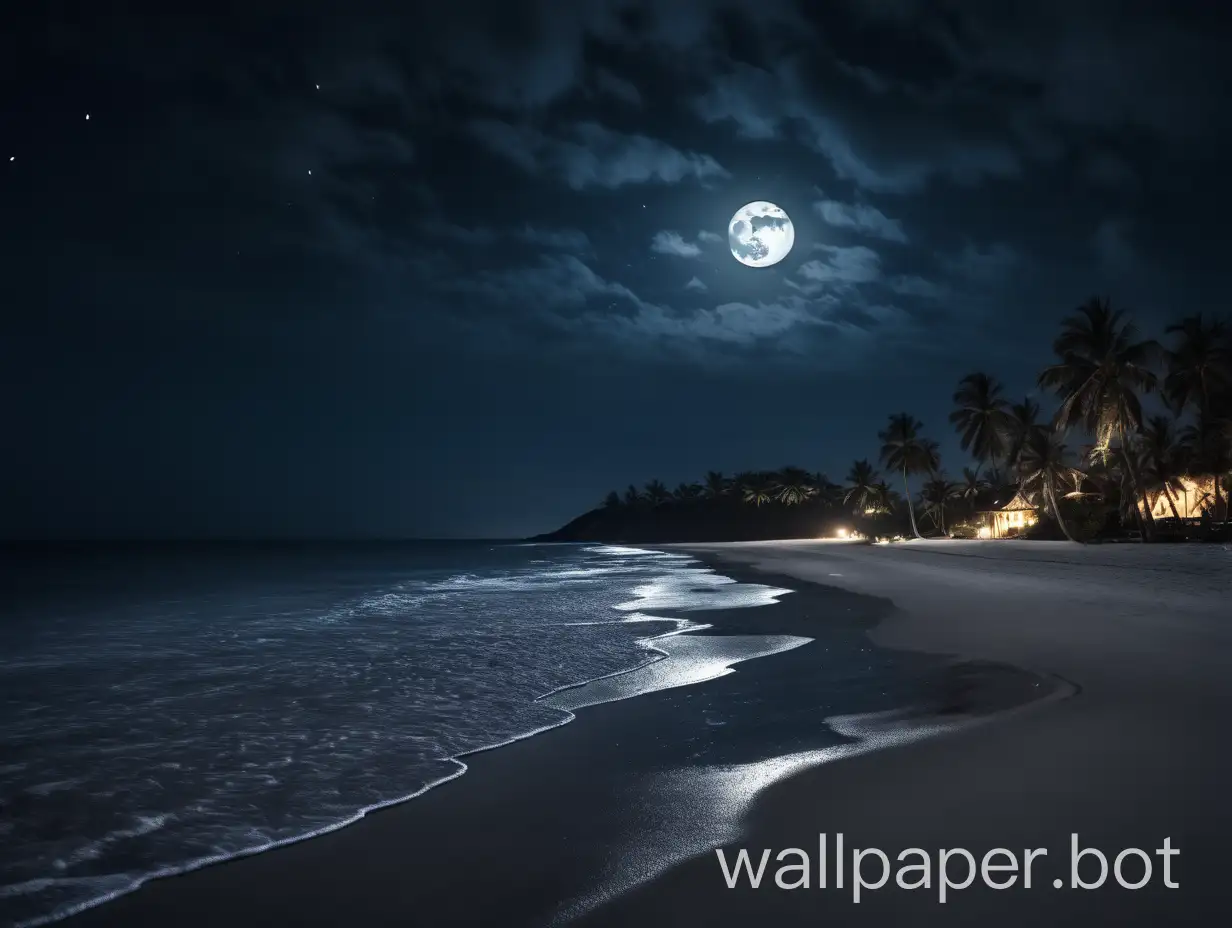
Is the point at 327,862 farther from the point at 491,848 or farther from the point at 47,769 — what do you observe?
the point at 47,769

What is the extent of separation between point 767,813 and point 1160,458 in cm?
4985

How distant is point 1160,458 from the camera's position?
42.1 metres

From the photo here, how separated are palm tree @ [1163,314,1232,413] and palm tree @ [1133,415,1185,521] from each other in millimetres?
2765

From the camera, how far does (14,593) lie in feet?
103

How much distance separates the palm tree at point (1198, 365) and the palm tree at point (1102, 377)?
2785mm

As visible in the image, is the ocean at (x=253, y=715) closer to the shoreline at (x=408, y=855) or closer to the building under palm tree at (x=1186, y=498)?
the shoreline at (x=408, y=855)

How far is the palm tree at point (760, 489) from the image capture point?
135175 mm

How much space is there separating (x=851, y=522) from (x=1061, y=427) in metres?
81.8

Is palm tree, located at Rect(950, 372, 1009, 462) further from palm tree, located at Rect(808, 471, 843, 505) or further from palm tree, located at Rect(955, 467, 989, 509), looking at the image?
palm tree, located at Rect(808, 471, 843, 505)

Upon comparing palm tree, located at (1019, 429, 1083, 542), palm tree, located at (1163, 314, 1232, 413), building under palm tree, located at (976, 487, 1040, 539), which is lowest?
building under palm tree, located at (976, 487, 1040, 539)

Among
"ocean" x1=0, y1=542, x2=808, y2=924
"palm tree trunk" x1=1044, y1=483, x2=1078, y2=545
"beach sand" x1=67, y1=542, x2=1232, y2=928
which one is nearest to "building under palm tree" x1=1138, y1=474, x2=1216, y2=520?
"palm tree trunk" x1=1044, y1=483, x2=1078, y2=545

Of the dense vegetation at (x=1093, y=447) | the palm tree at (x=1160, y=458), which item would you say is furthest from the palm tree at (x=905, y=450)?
the palm tree at (x=1160, y=458)

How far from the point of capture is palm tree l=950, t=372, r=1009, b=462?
54.1 m

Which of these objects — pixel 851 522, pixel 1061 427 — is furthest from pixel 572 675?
pixel 851 522
